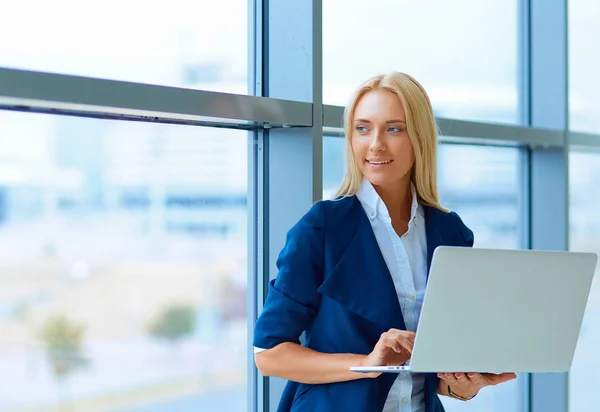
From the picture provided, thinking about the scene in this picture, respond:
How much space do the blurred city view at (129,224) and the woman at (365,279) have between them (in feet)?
1.46

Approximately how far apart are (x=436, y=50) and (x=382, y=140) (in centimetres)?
122

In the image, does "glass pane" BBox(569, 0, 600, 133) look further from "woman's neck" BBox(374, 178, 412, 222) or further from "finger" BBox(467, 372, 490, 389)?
"finger" BBox(467, 372, 490, 389)

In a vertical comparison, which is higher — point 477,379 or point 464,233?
point 464,233

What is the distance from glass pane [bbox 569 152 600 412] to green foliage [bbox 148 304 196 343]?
1.89 meters

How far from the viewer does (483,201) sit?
2.99 meters

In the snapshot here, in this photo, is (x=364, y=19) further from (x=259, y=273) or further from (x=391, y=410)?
(x=391, y=410)

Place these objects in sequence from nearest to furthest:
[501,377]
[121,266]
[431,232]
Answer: [501,377], [431,232], [121,266]

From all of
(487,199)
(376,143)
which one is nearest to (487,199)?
(487,199)

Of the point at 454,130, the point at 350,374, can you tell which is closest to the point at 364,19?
the point at 454,130

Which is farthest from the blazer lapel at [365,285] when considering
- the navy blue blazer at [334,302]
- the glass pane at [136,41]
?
the glass pane at [136,41]

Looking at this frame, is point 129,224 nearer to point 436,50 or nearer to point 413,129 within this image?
point 413,129

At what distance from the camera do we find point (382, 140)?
5.31 feet

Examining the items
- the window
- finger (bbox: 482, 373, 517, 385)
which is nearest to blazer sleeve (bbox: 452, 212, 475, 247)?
finger (bbox: 482, 373, 517, 385)

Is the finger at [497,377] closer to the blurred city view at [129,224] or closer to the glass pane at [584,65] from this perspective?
the blurred city view at [129,224]
